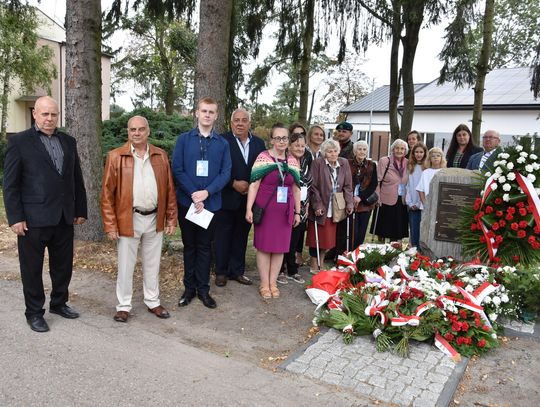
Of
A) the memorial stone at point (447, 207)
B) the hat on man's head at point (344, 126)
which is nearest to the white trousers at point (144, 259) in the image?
the hat on man's head at point (344, 126)

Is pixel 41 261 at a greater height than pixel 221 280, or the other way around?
pixel 41 261

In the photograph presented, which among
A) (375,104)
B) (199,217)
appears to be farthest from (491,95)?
(199,217)

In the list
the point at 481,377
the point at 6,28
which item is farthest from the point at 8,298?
the point at 6,28

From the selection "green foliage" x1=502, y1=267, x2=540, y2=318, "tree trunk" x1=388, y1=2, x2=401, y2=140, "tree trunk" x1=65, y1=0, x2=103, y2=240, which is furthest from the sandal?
"tree trunk" x1=388, y1=2, x2=401, y2=140

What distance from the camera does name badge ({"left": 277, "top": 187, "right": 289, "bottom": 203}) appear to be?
16.8 feet

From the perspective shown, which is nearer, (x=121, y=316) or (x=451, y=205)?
(x=121, y=316)

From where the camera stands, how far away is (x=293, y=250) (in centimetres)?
593

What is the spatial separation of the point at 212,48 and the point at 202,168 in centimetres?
196

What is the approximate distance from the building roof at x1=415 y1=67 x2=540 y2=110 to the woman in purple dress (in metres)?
23.7

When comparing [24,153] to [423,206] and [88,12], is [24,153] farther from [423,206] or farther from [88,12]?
[423,206]

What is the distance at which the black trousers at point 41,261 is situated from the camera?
13.5ft

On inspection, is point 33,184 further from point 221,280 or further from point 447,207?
point 447,207

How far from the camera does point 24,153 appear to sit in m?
3.98

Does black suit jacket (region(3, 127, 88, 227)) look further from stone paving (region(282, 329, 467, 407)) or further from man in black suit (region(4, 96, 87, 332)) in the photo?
stone paving (region(282, 329, 467, 407))
